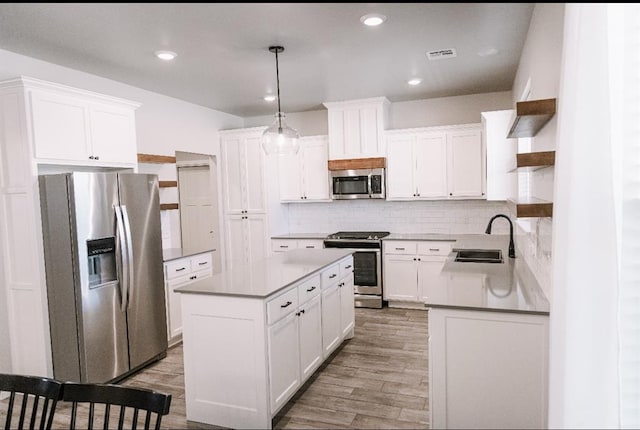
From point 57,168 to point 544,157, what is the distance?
3.68 metres

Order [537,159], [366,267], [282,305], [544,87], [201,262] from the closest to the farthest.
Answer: [537,159]
[544,87]
[282,305]
[201,262]
[366,267]

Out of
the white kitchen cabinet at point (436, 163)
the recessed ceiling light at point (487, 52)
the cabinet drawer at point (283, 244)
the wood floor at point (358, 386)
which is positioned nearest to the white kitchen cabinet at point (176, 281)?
the wood floor at point (358, 386)

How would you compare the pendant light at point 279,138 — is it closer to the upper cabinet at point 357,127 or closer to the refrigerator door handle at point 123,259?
the refrigerator door handle at point 123,259

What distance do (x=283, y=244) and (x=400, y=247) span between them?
1581 millimetres

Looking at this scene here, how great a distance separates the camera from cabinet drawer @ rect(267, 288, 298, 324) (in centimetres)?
258

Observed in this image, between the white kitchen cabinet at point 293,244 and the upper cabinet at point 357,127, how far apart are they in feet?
3.76

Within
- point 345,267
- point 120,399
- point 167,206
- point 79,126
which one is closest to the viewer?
point 120,399

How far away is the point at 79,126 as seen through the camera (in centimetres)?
341

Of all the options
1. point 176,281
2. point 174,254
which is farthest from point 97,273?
point 174,254

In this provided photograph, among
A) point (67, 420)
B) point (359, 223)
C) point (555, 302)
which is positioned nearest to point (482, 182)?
point (359, 223)

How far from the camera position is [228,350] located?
8.63 ft

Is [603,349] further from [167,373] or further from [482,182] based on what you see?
[482,182]

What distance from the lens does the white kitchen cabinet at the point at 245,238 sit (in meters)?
5.85

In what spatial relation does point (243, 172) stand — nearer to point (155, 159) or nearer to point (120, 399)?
point (155, 159)
